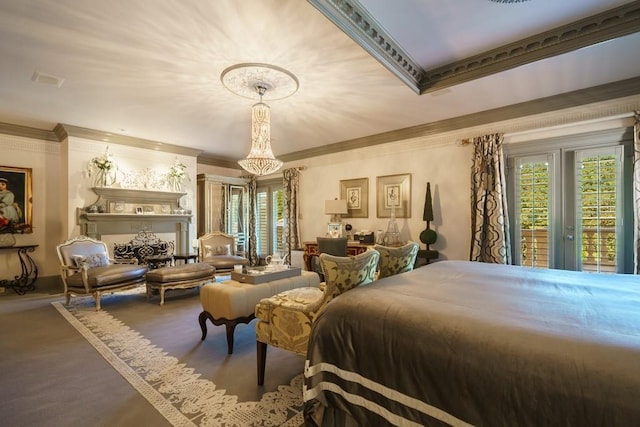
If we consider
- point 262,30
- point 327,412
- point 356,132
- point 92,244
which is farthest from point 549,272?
point 92,244

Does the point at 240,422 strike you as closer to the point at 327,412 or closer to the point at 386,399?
the point at 327,412

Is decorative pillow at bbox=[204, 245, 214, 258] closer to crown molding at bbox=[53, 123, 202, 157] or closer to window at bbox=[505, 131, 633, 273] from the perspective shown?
crown molding at bbox=[53, 123, 202, 157]

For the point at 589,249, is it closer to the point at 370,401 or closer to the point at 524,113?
the point at 524,113

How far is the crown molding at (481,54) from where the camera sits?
95.1 inches

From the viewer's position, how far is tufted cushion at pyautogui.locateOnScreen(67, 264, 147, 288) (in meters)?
4.18

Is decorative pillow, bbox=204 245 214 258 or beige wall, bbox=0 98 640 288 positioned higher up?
beige wall, bbox=0 98 640 288

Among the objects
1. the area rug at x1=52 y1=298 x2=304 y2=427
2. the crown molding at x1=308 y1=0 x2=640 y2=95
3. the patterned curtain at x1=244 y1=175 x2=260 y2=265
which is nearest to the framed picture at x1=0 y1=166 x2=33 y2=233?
the area rug at x1=52 y1=298 x2=304 y2=427

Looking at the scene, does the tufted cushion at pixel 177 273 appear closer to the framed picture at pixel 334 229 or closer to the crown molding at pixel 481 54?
the framed picture at pixel 334 229

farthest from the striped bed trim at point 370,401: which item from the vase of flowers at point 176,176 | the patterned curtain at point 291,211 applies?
the vase of flowers at point 176,176

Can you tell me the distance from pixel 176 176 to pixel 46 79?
124 inches

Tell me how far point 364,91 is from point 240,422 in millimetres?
3620

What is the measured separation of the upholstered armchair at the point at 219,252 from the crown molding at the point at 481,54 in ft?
14.3

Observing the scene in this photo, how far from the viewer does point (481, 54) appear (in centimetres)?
310

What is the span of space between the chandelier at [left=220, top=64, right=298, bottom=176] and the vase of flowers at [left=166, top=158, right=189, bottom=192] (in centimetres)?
346
